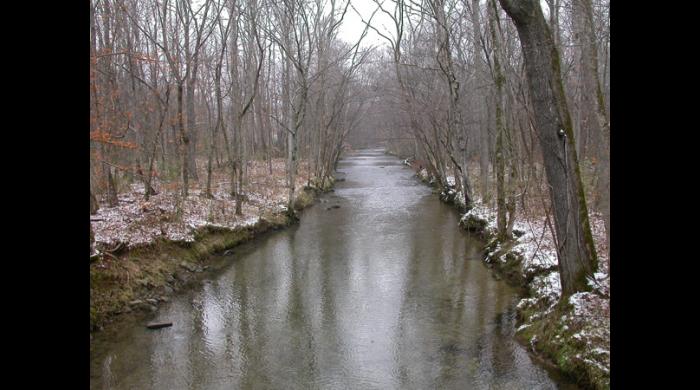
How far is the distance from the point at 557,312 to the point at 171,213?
9.64 m

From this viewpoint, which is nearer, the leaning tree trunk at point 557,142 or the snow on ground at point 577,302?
the snow on ground at point 577,302

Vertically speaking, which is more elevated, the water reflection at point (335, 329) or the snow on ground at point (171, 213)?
the snow on ground at point (171, 213)

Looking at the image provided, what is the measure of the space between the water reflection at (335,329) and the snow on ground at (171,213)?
1547 millimetres

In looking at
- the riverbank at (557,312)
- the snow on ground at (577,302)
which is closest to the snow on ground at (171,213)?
the riverbank at (557,312)

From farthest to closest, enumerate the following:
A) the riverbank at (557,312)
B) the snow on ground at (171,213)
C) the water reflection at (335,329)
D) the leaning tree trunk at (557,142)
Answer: the snow on ground at (171,213) < the water reflection at (335,329) < the leaning tree trunk at (557,142) < the riverbank at (557,312)

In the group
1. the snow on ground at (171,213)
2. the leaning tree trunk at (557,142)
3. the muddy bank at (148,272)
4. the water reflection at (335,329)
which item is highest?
the leaning tree trunk at (557,142)

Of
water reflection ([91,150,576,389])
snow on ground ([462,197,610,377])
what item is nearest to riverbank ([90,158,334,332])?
water reflection ([91,150,576,389])

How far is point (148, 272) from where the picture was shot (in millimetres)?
9906

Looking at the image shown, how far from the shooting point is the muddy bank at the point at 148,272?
846 centimetres

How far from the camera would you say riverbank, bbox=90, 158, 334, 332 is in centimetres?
877

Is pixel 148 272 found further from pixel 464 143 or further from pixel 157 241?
pixel 464 143

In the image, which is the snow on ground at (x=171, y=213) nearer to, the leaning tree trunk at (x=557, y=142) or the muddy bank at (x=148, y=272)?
the muddy bank at (x=148, y=272)
